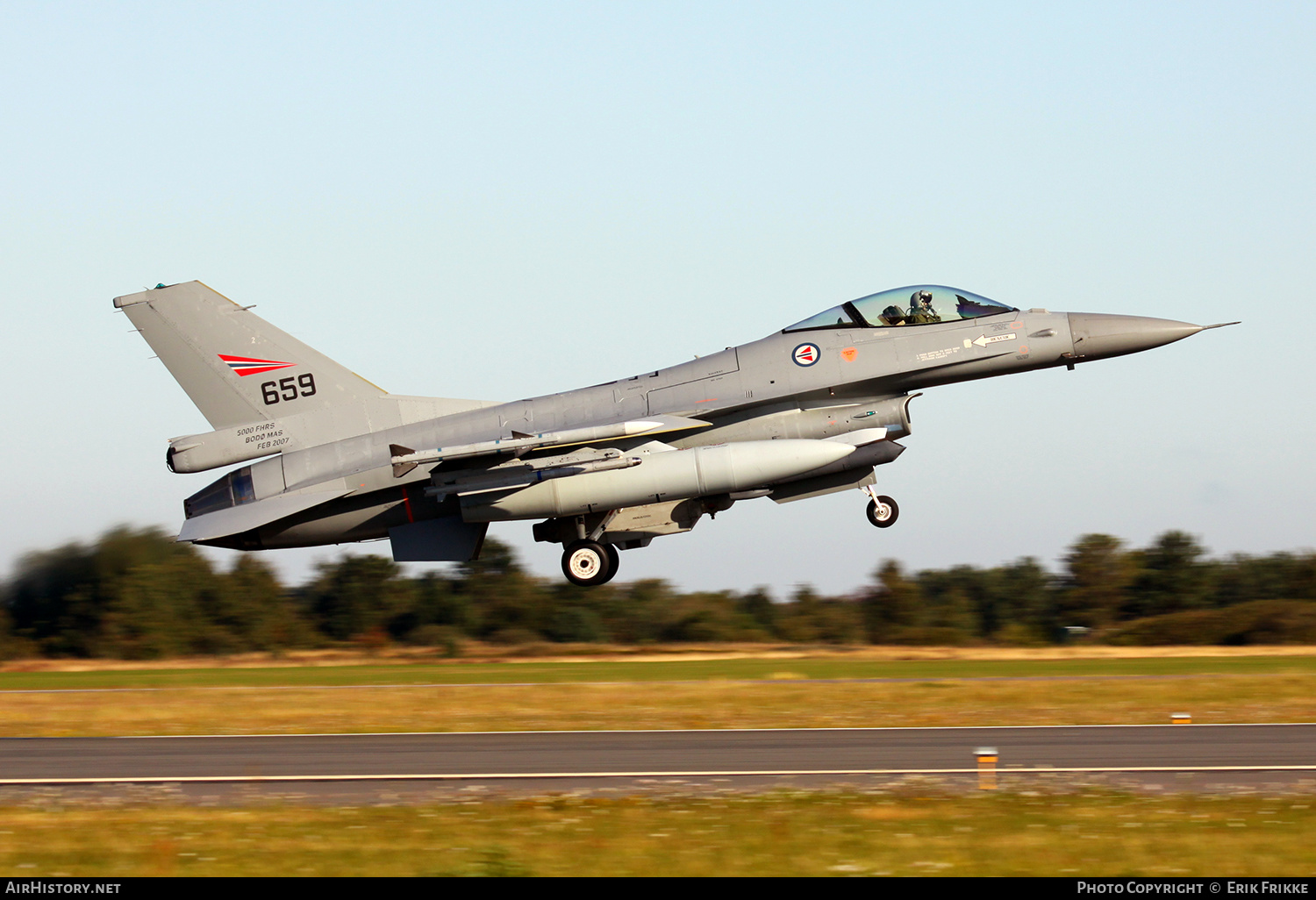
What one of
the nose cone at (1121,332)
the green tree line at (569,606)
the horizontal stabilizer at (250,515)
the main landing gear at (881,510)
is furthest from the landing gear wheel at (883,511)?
the green tree line at (569,606)

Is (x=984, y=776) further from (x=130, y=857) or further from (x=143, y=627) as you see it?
(x=143, y=627)

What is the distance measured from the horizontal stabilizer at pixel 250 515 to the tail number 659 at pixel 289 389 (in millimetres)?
1643

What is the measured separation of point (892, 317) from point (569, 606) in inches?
1125

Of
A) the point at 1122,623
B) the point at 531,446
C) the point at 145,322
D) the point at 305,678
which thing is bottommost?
the point at 1122,623

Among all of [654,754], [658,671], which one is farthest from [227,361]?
[658,671]

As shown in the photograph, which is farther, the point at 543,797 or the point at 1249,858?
the point at 543,797

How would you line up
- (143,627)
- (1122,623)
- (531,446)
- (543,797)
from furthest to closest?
1. (1122,623)
2. (143,627)
3. (531,446)
4. (543,797)

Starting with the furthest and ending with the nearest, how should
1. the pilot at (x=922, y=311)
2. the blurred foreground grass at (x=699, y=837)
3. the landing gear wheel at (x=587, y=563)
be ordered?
1. the landing gear wheel at (x=587, y=563)
2. the pilot at (x=922, y=311)
3. the blurred foreground grass at (x=699, y=837)

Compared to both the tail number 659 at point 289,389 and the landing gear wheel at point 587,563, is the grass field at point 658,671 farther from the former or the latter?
the tail number 659 at point 289,389

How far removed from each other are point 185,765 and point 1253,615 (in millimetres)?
32267

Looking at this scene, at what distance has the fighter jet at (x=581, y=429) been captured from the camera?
1864cm

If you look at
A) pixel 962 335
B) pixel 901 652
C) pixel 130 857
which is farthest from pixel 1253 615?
pixel 130 857

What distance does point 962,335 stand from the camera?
18750 millimetres

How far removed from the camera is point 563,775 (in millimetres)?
12750
